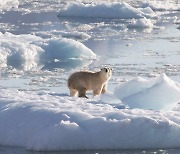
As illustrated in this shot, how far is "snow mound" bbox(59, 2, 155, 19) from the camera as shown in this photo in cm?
2195

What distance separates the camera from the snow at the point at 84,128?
21.3 ft

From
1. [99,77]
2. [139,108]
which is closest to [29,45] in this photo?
[99,77]

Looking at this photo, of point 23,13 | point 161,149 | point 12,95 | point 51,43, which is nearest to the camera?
point 161,149

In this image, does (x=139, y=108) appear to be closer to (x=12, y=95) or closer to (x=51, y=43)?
(x=12, y=95)

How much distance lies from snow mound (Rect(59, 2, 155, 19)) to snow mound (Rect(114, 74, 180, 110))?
47.1 ft

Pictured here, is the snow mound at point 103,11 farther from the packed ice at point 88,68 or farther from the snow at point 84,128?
the snow at point 84,128

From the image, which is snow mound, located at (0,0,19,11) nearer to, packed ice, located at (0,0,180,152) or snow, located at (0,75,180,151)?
packed ice, located at (0,0,180,152)

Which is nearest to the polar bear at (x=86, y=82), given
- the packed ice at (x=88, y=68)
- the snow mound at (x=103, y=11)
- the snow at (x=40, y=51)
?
the packed ice at (x=88, y=68)

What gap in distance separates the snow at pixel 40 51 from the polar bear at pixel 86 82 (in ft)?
15.0

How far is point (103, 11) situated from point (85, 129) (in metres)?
16.1

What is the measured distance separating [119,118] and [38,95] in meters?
1.77

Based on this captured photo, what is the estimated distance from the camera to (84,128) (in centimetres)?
655

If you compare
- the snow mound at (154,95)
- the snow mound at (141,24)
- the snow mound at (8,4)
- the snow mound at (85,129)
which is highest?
the snow mound at (154,95)

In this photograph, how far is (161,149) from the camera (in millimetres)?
6508
